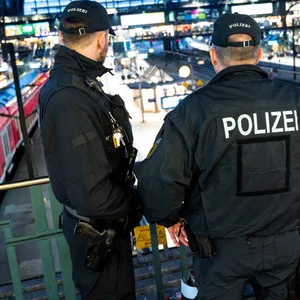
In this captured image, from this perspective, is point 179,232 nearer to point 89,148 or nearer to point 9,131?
point 89,148

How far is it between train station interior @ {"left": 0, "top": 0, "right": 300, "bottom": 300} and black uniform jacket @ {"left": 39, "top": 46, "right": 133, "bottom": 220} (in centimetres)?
46

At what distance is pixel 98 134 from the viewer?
2.08 m

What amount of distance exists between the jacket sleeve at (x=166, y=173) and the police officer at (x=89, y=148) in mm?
168

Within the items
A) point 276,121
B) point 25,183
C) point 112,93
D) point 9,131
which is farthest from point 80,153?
point 9,131

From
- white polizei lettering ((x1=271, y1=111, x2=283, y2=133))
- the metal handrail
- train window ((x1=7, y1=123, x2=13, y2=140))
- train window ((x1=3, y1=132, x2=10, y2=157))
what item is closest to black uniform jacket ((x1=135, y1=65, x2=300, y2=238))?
white polizei lettering ((x1=271, y1=111, x2=283, y2=133))

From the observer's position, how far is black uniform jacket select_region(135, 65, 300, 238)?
6.49 ft

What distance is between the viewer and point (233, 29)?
205 cm

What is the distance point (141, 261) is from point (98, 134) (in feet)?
7.96

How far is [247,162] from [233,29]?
0.63 metres

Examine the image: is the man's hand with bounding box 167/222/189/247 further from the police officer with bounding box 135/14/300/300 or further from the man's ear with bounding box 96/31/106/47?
the man's ear with bounding box 96/31/106/47

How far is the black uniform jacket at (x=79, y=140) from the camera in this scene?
6.60 feet

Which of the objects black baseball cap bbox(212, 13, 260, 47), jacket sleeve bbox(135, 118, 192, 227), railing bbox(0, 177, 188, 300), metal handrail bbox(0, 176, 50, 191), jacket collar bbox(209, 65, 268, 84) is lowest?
railing bbox(0, 177, 188, 300)

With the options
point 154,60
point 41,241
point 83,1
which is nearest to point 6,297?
point 41,241

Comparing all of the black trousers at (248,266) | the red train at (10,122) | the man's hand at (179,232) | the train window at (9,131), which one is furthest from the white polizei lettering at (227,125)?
the train window at (9,131)
